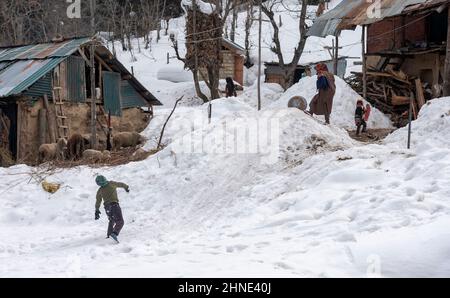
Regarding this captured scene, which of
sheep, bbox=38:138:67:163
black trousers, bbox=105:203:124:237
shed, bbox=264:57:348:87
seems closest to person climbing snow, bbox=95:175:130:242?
black trousers, bbox=105:203:124:237

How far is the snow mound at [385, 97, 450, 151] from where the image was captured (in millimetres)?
10445

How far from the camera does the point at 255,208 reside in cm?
927

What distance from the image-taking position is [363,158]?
10047mm

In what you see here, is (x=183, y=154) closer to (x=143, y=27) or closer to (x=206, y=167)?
(x=206, y=167)

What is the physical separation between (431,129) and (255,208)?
15.9ft

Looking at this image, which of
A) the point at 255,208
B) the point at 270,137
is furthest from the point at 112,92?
the point at 255,208

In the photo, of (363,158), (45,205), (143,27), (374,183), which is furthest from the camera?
(143,27)

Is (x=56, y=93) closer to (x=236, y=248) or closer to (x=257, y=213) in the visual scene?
(x=257, y=213)

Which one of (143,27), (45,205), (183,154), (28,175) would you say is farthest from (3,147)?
(143,27)

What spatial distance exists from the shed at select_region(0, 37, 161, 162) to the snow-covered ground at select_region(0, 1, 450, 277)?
181 inches

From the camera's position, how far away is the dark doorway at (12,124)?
56.6ft

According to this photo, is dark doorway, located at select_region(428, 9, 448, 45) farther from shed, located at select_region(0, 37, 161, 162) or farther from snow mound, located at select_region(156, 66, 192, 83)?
snow mound, located at select_region(156, 66, 192, 83)

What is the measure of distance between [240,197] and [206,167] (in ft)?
5.82

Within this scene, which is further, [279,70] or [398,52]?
[279,70]
